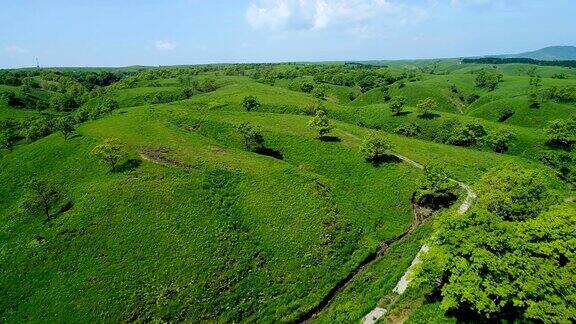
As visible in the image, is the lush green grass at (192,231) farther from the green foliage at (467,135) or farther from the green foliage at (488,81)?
the green foliage at (488,81)

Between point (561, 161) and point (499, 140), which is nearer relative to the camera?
point (561, 161)

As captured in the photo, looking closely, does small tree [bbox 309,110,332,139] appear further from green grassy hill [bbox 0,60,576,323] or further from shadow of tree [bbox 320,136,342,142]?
green grassy hill [bbox 0,60,576,323]

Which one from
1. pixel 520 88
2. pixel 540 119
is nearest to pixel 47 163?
pixel 540 119

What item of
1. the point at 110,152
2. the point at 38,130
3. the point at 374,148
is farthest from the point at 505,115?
the point at 38,130

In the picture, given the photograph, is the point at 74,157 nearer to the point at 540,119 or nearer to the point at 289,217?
the point at 289,217

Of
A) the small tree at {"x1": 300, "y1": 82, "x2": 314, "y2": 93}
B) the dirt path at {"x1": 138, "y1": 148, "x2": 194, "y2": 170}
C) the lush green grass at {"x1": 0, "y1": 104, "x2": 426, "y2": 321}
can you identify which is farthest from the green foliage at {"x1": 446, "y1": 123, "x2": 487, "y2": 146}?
the small tree at {"x1": 300, "y1": 82, "x2": 314, "y2": 93}

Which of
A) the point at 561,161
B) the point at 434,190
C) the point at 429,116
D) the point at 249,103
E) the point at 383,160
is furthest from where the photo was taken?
the point at 249,103

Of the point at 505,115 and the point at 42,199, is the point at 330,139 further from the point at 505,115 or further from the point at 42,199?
the point at 505,115
